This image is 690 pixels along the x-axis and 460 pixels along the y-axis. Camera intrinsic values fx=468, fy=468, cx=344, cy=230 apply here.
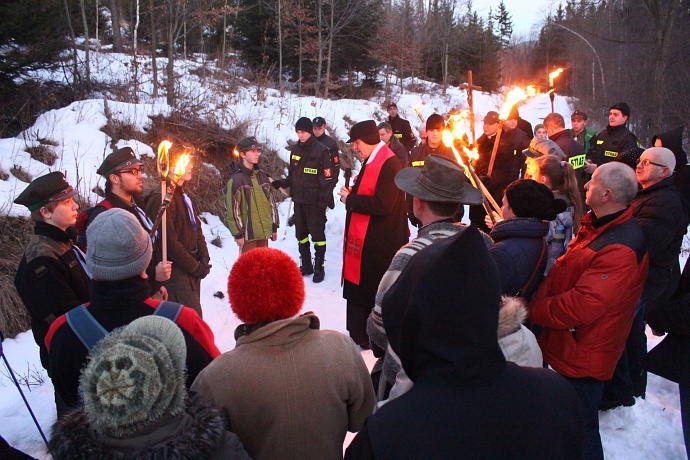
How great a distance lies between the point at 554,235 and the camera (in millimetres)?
3666

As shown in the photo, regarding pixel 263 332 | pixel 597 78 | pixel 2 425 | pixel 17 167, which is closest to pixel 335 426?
pixel 263 332

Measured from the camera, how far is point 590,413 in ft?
9.11

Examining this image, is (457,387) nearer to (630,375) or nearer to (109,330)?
(109,330)

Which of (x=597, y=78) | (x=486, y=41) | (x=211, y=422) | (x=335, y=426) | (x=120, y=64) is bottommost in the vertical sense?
(x=335, y=426)

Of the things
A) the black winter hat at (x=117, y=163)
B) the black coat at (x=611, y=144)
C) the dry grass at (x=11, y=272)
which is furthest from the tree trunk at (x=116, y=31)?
the black coat at (x=611, y=144)

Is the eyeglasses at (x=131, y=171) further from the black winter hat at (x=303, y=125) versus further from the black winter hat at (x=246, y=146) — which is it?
the black winter hat at (x=303, y=125)

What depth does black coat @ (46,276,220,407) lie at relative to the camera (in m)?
2.03

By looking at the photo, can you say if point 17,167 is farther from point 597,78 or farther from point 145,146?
point 597,78

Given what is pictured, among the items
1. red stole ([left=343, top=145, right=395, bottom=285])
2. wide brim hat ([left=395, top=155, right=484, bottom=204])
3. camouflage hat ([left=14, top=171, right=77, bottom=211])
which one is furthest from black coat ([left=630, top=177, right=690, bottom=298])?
camouflage hat ([left=14, top=171, right=77, bottom=211])

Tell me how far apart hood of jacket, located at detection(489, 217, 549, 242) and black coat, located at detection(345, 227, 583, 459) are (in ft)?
5.42

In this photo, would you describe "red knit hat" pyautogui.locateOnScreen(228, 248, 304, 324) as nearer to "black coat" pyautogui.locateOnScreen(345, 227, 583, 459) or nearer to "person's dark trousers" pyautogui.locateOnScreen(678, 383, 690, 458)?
"black coat" pyautogui.locateOnScreen(345, 227, 583, 459)

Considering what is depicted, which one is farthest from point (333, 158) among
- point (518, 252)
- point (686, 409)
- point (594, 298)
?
point (686, 409)

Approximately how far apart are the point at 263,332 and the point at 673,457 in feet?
10.2

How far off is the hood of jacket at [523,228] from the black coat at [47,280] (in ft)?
8.79
